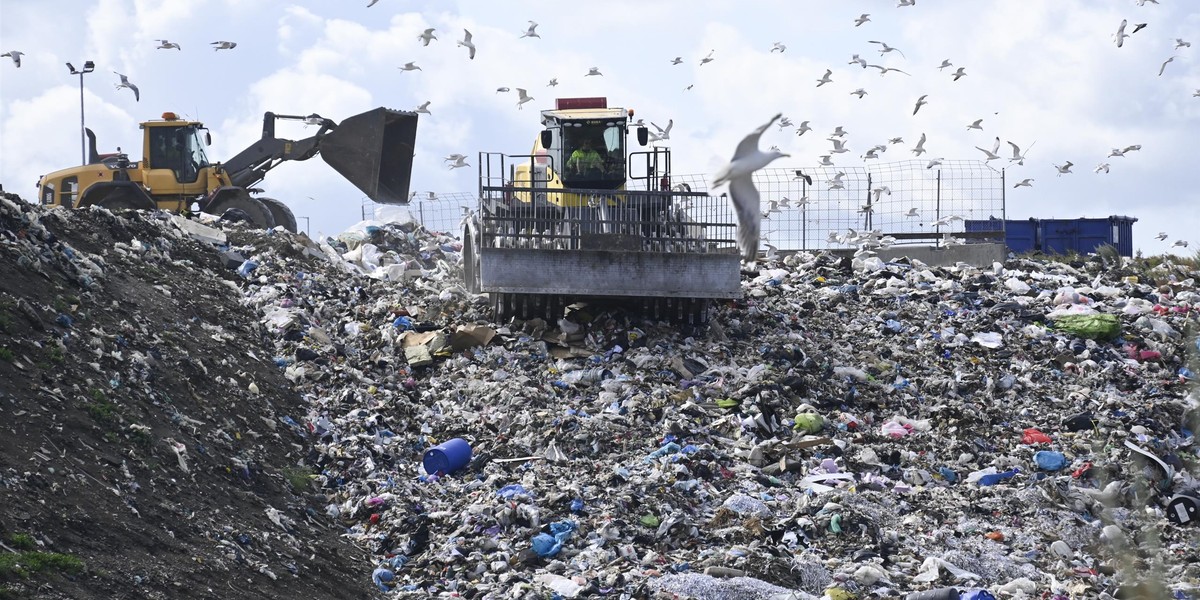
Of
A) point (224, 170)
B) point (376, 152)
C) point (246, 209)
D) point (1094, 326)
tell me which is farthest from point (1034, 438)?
point (224, 170)

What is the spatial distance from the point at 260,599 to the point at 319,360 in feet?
15.8

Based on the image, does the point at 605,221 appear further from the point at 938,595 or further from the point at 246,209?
the point at 246,209

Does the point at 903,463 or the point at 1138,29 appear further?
the point at 1138,29

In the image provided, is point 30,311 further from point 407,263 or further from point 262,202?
point 262,202

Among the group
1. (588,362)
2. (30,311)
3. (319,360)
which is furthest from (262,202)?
(30,311)

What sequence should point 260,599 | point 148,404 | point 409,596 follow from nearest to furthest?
point 260,599 → point 409,596 → point 148,404

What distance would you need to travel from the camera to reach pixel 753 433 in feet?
31.8

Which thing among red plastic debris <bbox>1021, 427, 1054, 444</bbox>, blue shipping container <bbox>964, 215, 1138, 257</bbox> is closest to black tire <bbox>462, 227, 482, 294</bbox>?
red plastic debris <bbox>1021, 427, 1054, 444</bbox>

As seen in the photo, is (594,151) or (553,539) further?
(594,151)

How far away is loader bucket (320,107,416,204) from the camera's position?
1700cm

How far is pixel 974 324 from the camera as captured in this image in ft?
41.3

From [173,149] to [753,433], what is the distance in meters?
10.2

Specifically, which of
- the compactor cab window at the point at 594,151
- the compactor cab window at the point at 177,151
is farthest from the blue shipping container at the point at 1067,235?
the compactor cab window at the point at 177,151

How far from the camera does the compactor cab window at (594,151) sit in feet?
40.8
